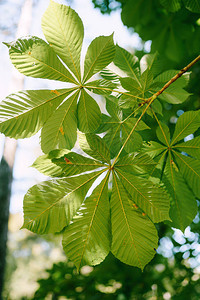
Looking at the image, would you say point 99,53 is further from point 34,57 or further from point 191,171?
point 191,171

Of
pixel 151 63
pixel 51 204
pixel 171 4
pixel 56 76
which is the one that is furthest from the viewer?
pixel 151 63

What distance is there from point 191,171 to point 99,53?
0.63 meters

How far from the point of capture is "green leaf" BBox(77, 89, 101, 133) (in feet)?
3.34

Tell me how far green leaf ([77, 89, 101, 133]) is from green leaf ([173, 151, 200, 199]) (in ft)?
1.35

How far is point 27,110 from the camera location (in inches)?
38.1

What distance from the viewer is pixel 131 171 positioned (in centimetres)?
97

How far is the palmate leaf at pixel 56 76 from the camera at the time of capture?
0.92m

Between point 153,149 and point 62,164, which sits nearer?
point 62,164

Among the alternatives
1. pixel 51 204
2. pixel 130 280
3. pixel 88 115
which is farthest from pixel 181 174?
pixel 130 280

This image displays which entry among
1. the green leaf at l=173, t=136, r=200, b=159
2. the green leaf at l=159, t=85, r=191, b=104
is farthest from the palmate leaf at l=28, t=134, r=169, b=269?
the green leaf at l=159, t=85, r=191, b=104

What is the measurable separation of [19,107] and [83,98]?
256 millimetres

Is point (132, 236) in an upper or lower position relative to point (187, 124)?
lower

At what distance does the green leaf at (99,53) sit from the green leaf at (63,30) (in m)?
0.05

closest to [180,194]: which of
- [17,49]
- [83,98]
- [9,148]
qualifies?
[83,98]
